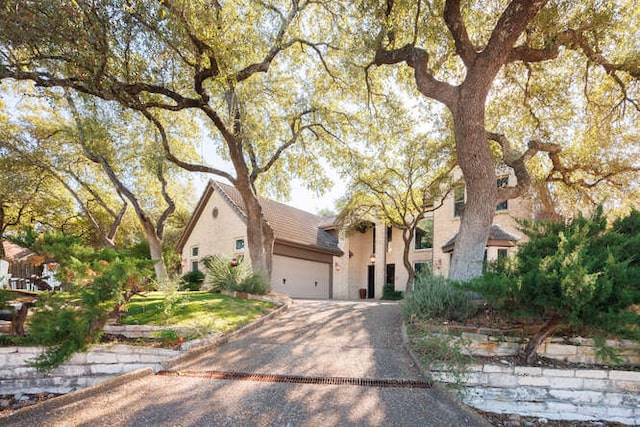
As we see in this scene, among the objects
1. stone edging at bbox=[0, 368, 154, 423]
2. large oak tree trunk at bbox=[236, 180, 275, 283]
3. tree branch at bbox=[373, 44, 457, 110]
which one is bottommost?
stone edging at bbox=[0, 368, 154, 423]

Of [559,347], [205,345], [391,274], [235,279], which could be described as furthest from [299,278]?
[559,347]

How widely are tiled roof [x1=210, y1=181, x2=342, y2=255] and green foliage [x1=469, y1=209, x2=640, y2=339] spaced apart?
13608mm

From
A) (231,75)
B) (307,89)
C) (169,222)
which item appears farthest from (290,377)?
(169,222)

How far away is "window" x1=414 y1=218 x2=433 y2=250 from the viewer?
19612mm

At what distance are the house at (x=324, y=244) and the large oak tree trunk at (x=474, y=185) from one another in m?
9.63

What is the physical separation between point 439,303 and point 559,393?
2.07 meters

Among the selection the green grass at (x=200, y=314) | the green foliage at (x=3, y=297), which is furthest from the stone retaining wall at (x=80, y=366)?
the green grass at (x=200, y=314)

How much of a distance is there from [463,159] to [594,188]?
7490 mm

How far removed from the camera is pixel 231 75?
7.75 metres

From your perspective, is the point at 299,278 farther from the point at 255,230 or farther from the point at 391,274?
the point at 255,230

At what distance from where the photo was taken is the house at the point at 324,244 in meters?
17.9

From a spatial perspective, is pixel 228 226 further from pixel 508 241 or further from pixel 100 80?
pixel 508 241

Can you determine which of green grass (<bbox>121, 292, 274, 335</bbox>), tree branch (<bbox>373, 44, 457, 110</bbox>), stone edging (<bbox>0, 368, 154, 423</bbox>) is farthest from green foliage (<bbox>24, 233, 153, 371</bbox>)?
tree branch (<bbox>373, 44, 457, 110</bbox>)

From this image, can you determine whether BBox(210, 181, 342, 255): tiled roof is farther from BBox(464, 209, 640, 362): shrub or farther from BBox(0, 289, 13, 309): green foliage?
BBox(464, 209, 640, 362): shrub
